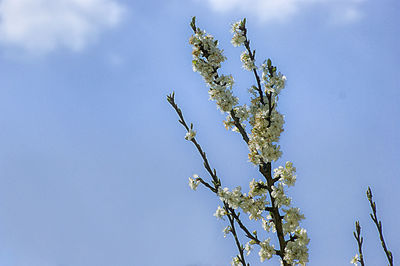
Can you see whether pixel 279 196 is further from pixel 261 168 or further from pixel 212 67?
pixel 212 67

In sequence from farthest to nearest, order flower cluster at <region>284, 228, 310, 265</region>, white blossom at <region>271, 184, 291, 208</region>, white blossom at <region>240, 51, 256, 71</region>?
white blossom at <region>240, 51, 256, 71</region>, white blossom at <region>271, 184, 291, 208</region>, flower cluster at <region>284, 228, 310, 265</region>

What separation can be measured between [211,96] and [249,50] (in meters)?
0.84

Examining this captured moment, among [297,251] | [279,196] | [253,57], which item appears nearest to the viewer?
[297,251]

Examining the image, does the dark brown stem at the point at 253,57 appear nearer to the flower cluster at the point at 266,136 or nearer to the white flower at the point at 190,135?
the flower cluster at the point at 266,136

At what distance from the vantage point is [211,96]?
5598mm

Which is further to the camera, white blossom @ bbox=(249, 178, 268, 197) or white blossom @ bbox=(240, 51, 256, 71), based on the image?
white blossom @ bbox=(240, 51, 256, 71)

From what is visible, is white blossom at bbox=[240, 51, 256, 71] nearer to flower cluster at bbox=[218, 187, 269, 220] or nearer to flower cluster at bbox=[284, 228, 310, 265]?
flower cluster at bbox=[218, 187, 269, 220]

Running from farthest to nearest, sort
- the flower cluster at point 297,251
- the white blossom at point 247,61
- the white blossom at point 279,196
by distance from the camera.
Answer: the white blossom at point 247,61
the white blossom at point 279,196
the flower cluster at point 297,251

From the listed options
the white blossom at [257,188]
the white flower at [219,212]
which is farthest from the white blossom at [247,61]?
the white flower at [219,212]

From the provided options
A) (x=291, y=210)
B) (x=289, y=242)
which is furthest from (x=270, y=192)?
(x=289, y=242)

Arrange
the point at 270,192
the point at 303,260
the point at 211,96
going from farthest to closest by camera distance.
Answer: the point at 211,96
the point at 270,192
the point at 303,260

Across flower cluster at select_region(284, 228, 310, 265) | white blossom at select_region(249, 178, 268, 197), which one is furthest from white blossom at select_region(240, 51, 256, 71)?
flower cluster at select_region(284, 228, 310, 265)

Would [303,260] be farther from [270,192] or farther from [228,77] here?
[228,77]

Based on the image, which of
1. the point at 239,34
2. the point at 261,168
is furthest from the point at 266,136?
the point at 239,34
